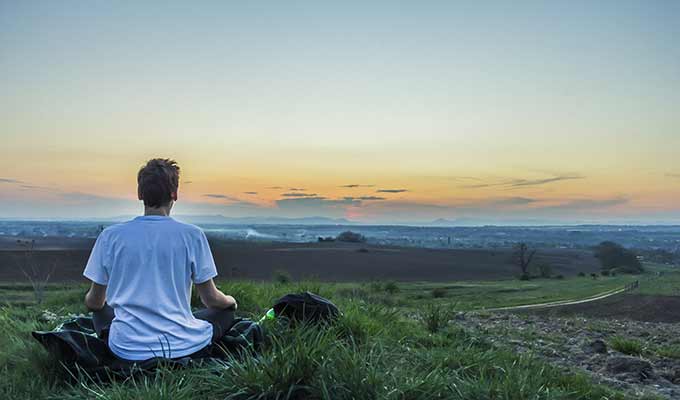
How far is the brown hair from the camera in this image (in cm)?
371

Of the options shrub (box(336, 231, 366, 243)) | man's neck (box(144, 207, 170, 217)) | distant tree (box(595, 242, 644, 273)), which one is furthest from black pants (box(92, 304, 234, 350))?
shrub (box(336, 231, 366, 243))

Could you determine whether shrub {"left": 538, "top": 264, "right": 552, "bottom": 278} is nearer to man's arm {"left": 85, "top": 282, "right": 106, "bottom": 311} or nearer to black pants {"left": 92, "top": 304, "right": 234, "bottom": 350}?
black pants {"left": 92, "top": 304, "right": 234, "bottom": 350}

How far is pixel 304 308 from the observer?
508cm

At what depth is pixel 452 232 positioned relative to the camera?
14488cm

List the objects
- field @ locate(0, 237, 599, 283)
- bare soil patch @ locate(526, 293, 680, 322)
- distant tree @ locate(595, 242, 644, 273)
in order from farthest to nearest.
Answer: distant tree @ locate(595, 242, 644, 273) → field @ locate(0, 237, 599, 283) → bare soil patch @ locate(526, 293, 680, 322)

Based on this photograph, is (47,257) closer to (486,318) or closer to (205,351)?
(486,318)

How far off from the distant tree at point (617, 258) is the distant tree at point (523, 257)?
301 inches

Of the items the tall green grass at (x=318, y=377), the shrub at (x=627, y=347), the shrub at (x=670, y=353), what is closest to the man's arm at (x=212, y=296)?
the tall green grass at (x=318, y=377)

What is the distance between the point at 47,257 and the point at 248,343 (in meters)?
40.7

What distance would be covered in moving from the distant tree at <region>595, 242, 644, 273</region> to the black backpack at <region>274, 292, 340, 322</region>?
55625 millimetres

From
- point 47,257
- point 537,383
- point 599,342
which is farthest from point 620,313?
point 47,257

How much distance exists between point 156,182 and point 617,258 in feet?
213

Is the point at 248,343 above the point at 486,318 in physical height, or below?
above

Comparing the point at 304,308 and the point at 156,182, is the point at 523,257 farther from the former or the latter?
the point at 156,182
